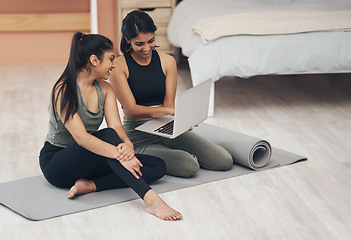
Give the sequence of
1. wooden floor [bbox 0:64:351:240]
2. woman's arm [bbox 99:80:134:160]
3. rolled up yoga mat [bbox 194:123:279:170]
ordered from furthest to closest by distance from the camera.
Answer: rolled up yoga mat [bbox 194:123:279:170]
woman's arm [bbox 99:80:134:160]
wooden floor [bbox 0:64:351:240]

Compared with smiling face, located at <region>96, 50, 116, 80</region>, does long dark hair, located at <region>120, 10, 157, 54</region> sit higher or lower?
higher

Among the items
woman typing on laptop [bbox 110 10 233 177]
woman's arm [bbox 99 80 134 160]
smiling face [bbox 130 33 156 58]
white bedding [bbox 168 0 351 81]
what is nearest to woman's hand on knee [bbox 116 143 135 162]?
woman's arm [bbox 99 80 134 160]

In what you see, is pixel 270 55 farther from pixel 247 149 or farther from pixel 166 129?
pixel 166 129

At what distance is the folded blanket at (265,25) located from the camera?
3.32 m

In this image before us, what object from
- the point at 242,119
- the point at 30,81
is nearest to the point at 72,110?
the point at 242,119

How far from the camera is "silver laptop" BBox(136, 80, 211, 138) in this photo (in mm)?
2182

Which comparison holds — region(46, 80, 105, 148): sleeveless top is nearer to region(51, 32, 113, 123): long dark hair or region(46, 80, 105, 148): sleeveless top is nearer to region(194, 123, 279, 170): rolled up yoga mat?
region(51, 32, 113, 123): long dark hair

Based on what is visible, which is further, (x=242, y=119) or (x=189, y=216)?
(x=242, y=119)

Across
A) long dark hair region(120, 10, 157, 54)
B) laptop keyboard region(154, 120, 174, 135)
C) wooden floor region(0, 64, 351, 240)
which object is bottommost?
wooden floor region(0, 64, 351, 240)

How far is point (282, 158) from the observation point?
268cm

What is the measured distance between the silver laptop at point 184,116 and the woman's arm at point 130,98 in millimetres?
36

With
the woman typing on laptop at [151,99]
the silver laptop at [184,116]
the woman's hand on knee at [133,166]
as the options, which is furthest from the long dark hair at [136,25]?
the woman's hand on knee at [133,166]

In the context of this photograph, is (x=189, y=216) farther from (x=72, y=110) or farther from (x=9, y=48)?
(x=9, y=48)

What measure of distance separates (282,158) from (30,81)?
7.18ft
